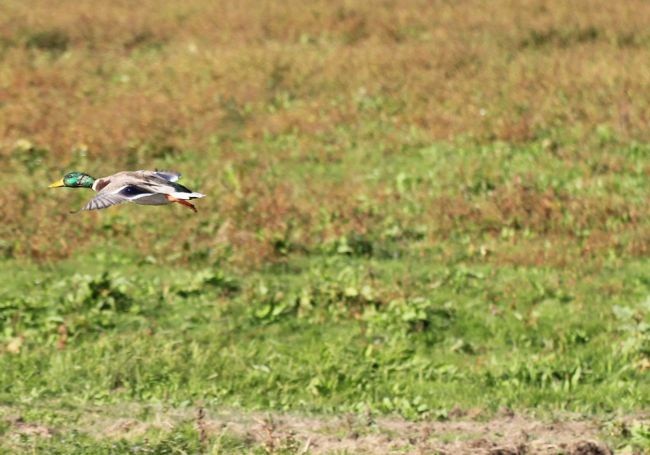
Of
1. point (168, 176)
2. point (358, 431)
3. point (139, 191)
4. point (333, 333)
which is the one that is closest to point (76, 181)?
point (168, 176)

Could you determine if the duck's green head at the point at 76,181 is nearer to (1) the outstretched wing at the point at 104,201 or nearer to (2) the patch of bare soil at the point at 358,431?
(1) the outstretched wing at the point at 104,201

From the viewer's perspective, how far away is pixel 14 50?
20062 mm

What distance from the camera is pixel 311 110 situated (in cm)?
1792

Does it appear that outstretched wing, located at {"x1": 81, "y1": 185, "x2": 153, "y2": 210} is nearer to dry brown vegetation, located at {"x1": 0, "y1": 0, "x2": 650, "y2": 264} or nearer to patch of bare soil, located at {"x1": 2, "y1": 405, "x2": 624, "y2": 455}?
patch of bare soil, located at {"x1": 2, "y1": 405, "x2": 624, "y2": 455}

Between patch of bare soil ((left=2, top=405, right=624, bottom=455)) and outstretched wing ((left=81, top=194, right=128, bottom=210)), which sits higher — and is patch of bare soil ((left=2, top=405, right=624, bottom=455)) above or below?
below

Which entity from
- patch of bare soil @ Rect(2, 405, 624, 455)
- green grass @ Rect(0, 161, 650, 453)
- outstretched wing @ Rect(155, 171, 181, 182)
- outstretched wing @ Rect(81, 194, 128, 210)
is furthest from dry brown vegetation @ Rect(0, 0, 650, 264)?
outstretched wing @ Rect(81, 194, 128, 210)

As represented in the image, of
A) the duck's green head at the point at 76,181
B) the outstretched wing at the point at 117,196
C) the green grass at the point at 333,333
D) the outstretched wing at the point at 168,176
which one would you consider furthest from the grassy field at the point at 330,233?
the outstretched wing at the point at 117,196

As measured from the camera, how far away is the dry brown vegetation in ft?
46.3

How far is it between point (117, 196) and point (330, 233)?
7.94m

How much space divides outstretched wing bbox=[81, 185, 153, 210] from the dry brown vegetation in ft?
23.4

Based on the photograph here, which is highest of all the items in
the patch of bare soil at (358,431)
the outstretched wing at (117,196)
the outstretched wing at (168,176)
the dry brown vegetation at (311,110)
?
the outstretched wing at (117,196)

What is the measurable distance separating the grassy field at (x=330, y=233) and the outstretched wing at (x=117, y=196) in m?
2.64

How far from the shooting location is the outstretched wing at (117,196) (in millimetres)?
5883

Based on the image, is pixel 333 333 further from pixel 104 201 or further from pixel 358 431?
pixel 104 201
